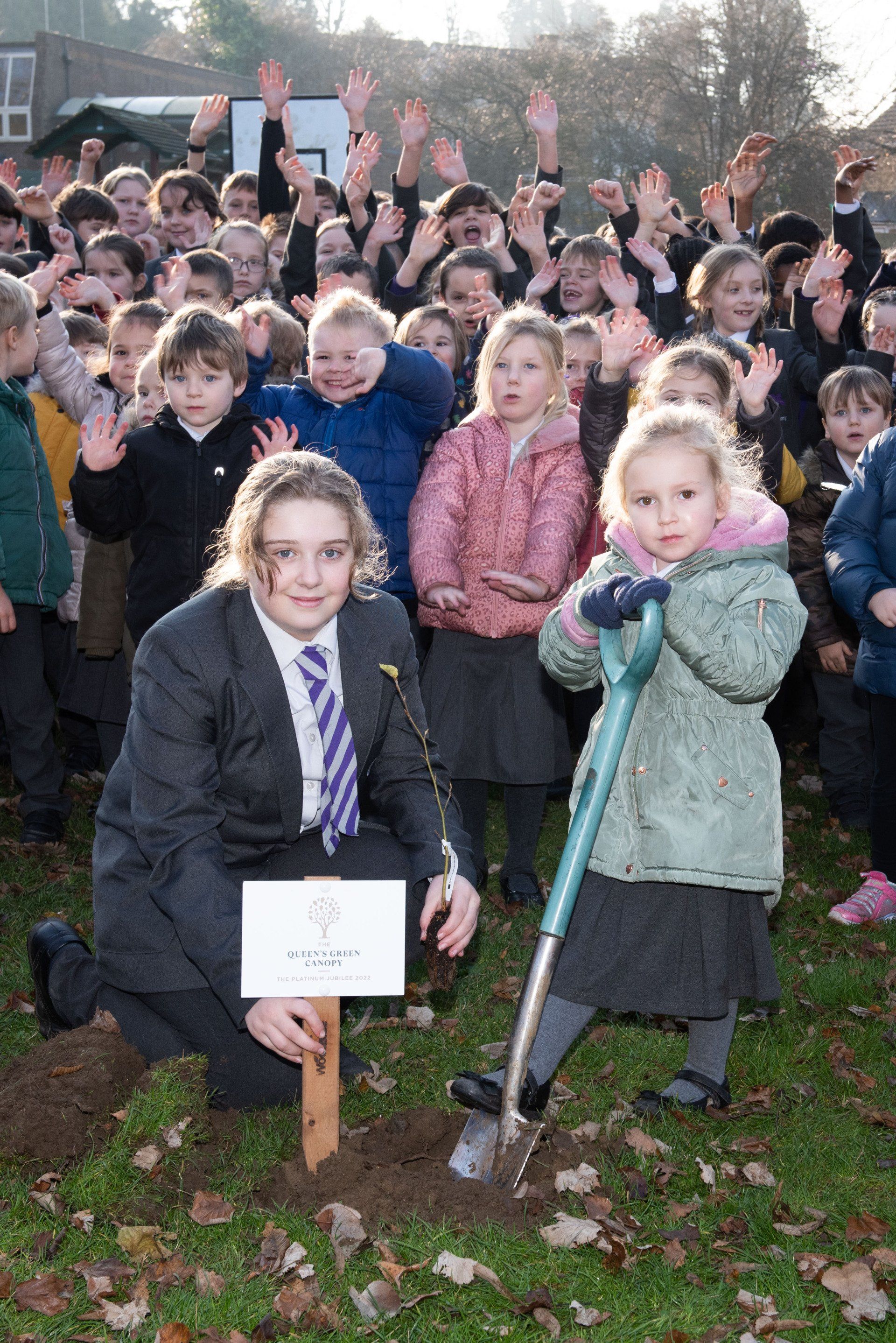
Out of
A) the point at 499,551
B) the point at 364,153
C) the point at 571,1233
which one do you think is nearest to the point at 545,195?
the point at 364,153

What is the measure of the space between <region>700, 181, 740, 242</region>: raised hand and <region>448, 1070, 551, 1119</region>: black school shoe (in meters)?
6.12

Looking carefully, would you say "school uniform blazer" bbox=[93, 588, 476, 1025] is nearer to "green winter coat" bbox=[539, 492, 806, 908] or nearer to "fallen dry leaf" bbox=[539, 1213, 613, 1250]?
"green winter coat" bbox=[539, 492, 806, 908]

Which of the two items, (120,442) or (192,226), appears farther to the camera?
(192,226)

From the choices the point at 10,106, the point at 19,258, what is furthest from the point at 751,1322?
the point at 10,106

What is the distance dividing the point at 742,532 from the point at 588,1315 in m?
1.96

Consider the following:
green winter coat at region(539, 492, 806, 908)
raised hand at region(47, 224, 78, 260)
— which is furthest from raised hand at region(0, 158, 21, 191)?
green winter coat at region(539, 492, 806, 908)

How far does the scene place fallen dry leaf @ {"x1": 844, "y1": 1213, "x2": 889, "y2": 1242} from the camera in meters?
2.91

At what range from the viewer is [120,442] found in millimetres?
5270

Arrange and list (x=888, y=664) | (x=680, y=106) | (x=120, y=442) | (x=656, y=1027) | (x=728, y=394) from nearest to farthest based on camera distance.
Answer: (x=656, y=1027)
(x=728, y=394)
(x=888, y=664)
(x=120, y=442)
(x=680, y=106)

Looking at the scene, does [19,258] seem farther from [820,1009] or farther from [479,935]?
[820,1009]

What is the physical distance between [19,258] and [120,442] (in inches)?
98.5

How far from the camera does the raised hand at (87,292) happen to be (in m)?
7.09

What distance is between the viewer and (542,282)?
23.0 ft

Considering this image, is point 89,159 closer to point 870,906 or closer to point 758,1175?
point 870,906
